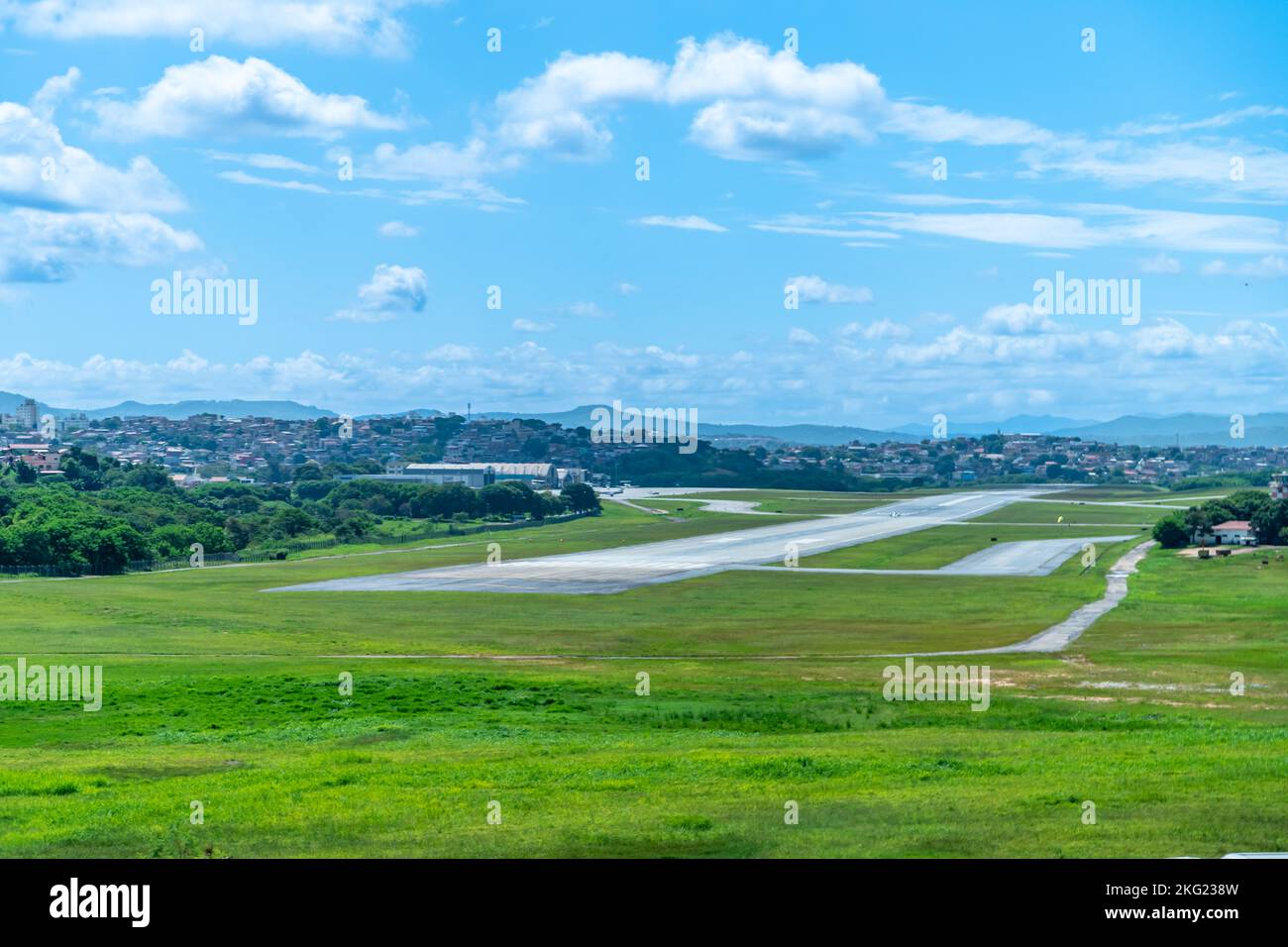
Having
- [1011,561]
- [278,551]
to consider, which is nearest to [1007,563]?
[1011,561]

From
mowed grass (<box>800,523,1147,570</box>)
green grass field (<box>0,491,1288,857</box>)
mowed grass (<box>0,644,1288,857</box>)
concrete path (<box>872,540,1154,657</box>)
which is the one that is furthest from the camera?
mowed grass (<box>800,523,1147,570</box>)

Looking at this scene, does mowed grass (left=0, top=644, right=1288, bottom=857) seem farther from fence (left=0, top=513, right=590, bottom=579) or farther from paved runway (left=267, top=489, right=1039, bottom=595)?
fence (left=0, top=513, right=590, bottom=579)

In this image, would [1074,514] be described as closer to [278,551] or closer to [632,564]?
[632,564]

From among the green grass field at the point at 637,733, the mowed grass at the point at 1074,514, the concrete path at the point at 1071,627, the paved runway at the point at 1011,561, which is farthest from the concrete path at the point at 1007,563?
the mowed grass at the point at 1074,514

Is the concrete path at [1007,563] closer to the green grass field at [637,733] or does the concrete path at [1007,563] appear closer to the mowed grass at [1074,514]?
the green grass field at [637,733]

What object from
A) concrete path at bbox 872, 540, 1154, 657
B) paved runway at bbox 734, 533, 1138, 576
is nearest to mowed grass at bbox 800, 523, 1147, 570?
paved runway at bbox 734, 533, 1138, 576
